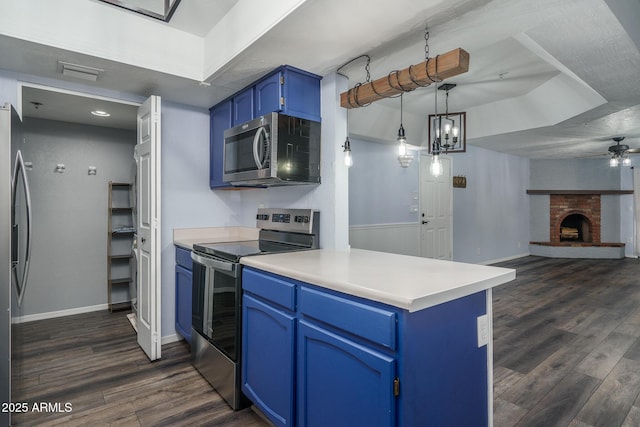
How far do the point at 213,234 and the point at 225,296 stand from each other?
1.34 m

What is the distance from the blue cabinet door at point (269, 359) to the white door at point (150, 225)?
3.49 feet

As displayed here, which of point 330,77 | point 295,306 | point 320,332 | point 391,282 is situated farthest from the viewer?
point 330,77

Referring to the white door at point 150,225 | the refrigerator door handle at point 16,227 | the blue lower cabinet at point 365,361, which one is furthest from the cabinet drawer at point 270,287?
the refrigerator door handle at point 16,227

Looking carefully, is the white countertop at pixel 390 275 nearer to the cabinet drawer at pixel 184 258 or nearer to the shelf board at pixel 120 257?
the cabinet drawer at pixel 184 258

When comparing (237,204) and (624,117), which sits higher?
(624,117)

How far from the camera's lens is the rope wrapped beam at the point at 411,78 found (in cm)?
173

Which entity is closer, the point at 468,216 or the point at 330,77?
the point at 330,77

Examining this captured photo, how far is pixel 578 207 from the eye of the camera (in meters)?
7.80

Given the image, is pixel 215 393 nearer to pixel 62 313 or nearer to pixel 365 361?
pixel 365 361

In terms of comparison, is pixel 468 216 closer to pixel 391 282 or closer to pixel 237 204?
pixel 237 204

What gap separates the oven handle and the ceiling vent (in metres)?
1.47

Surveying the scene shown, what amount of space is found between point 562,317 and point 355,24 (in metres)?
3.71

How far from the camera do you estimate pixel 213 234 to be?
3367mm

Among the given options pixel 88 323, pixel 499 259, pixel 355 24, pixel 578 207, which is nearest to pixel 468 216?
pixel 499 259
